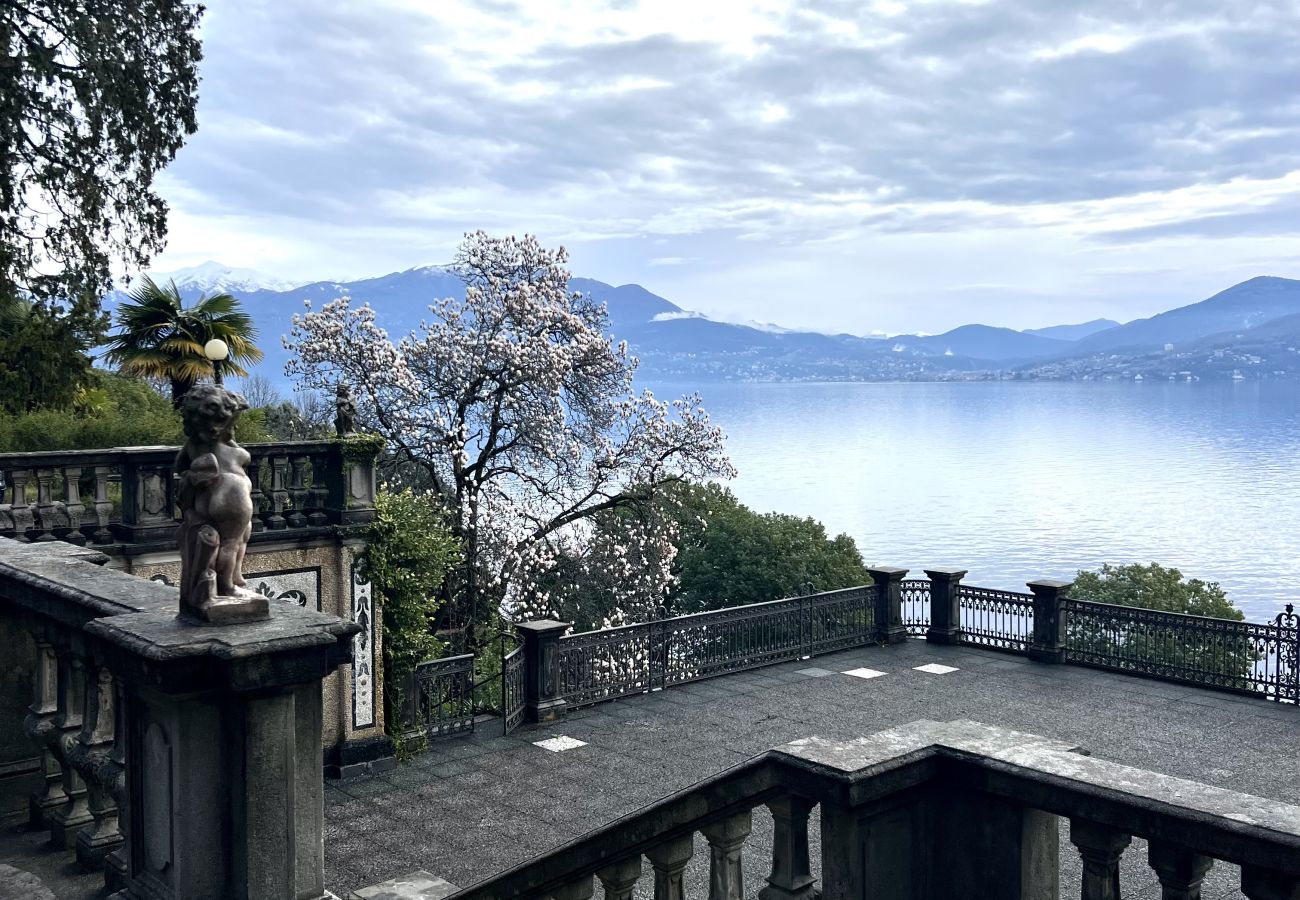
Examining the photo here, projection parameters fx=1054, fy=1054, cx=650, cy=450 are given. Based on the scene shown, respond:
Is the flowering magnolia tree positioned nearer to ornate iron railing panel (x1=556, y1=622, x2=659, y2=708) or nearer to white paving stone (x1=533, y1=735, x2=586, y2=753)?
ornate iron railing panel (x1=556, y1=622, x2=659, y2=708)

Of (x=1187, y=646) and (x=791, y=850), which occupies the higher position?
(x=791, y=850)

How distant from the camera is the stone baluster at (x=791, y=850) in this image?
14.0 feet

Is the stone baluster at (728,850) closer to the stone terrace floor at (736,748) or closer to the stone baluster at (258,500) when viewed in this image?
the stone terrace floor at (736,748)

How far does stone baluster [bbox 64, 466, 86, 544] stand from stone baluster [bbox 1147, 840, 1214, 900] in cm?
1073

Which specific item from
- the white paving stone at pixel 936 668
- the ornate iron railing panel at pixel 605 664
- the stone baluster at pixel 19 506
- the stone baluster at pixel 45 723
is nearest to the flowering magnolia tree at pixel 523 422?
the ornate iron railing panel at pixel 605 664

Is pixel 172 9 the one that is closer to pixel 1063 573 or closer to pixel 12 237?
pixel 12 237

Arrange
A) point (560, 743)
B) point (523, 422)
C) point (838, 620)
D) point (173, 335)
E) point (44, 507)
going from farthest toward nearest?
point (523, 422) → point (838, 620) → point (173, 335) → point (560, 743) → point (44, 507)

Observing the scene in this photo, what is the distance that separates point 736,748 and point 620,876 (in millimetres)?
10400

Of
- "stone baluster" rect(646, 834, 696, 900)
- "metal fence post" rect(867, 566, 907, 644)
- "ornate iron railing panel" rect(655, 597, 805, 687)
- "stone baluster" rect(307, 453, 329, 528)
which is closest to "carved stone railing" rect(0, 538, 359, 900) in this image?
"stone baluster" rect(646, 834, 696, 900)

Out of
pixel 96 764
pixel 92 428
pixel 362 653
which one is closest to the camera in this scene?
pixel 96 764

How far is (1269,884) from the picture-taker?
324 cm

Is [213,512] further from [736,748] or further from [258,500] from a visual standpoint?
[736,748]

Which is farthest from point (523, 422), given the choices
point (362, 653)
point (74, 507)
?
point (74, 507)

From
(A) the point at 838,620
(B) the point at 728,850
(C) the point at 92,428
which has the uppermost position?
(C) the point at 92,428
